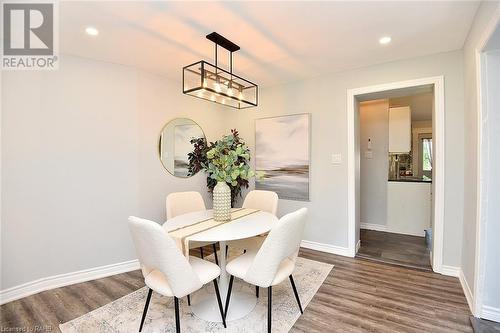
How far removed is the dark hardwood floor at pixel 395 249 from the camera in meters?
2.90

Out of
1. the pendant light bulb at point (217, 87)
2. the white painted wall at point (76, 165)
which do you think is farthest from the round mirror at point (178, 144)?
the pendant light bulb at point (217, 87)

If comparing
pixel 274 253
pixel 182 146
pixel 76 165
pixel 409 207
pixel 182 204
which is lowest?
pixel 409 207

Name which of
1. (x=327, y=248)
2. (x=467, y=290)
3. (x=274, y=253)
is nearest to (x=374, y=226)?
(x=327, y=248)

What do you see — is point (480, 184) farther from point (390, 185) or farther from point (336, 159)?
point (390, 185)

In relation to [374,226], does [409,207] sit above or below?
above

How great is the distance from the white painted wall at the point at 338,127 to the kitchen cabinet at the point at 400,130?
170 cm

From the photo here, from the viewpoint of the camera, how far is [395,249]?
3305 mm

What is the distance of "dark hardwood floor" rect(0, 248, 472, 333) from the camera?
1786mm

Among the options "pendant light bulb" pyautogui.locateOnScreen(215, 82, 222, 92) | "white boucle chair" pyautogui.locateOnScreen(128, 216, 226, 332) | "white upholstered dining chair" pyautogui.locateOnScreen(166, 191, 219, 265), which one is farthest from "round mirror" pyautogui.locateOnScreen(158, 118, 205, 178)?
"white boucle chair" pyautogui.locateOnScreen(128, 216, 226, 332)

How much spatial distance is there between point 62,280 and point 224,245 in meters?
1.84

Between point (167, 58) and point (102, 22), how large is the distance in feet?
2.41

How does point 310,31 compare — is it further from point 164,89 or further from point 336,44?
point 164,89

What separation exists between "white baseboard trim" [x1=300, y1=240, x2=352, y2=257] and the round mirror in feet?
6.62

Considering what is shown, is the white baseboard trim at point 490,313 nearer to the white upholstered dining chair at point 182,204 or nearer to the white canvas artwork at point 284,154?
the white canvas artwork at point 284,154
